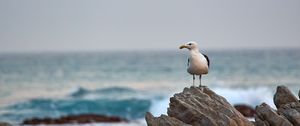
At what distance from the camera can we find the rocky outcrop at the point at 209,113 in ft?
56.0

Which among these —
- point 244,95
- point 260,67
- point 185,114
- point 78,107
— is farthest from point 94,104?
point 260,67

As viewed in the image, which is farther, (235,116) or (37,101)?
(37,101)

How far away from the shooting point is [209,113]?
680 inches

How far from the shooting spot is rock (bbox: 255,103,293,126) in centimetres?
1736

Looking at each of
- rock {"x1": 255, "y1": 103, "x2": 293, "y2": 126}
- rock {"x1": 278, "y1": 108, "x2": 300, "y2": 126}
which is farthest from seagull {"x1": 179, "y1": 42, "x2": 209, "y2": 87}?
rock {"x1": 278, "y1": 108, "x2": 300, "y2": 126}

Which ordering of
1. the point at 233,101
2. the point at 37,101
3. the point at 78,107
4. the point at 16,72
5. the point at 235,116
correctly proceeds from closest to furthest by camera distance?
1. the point at 235,116
2. the point at 233,101
3. the point at 78,107
4. the point at 37,101
5. the point at 16,72

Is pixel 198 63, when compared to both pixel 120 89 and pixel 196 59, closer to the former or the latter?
pixel 196 59

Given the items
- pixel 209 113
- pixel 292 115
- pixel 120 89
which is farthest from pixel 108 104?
pixel 209 113

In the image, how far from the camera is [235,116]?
1716 cm

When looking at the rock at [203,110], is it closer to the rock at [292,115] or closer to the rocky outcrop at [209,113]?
the rocky outcrop at [209,113]

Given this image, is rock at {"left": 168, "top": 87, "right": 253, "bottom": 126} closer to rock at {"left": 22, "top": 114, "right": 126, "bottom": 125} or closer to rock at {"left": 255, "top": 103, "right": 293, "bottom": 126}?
rock at {"left": 255, "top": 103, "right": 293, "bottom": 126}

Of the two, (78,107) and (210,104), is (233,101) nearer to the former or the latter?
(78,107)

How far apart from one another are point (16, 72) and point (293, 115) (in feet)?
280

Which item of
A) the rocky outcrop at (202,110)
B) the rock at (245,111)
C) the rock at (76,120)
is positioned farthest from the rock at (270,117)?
the rock at (245,111)
